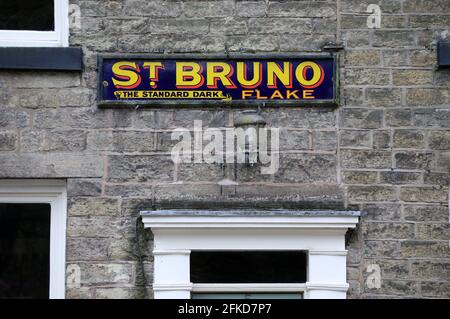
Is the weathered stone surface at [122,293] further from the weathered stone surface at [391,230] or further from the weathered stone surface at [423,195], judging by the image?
the weathered stone surface at [423,195]

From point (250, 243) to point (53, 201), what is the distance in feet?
4.77

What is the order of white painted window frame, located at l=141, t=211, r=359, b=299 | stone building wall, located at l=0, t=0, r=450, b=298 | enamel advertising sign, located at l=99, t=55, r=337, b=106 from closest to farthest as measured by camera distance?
white painted window frame, located at l=141, t=211, r=359, b=299 < stone building wall, located at l=0, t=0, r=450, b=298 < enamel advertising sign, located at l=99, t=55, r=337, b=106

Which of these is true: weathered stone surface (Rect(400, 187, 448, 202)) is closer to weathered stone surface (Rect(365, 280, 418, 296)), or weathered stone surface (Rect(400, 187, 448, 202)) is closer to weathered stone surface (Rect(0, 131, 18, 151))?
weathered stone surface (Rect(365, 280, 418, 296))

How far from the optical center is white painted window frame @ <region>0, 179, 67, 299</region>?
30.6 ft

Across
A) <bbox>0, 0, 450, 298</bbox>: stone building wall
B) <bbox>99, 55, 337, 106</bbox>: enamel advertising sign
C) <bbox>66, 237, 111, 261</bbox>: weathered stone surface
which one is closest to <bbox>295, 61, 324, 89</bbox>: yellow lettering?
<bbox>99, 55, 337, 106</bbox>: enamel advertising sign

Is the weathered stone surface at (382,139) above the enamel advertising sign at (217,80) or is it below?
below

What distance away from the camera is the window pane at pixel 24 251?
30.5 ft

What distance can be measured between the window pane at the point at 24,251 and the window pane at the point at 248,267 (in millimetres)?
1070

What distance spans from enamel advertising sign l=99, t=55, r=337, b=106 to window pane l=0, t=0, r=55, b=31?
1.75 feet

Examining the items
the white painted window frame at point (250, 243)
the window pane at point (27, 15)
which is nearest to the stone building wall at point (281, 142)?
the white painted window frame at point (250, 243)

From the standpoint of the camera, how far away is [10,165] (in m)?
9.24
